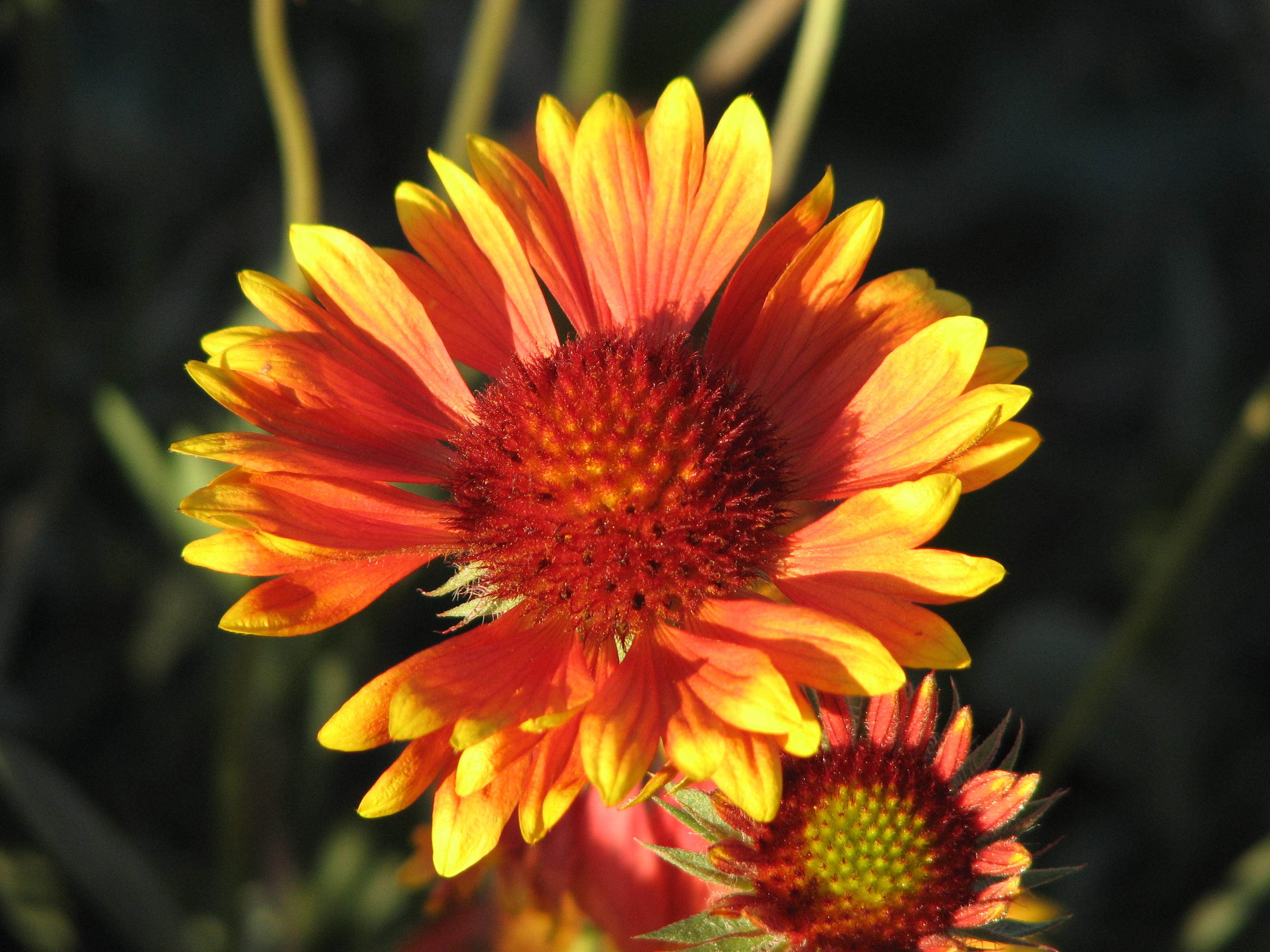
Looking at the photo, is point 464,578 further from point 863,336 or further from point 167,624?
point 167,624

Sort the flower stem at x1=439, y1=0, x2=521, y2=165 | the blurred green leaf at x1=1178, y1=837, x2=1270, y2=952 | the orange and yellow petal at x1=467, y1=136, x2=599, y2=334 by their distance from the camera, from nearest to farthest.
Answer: the orange and yellow petal at x1=467, y1=136, x2=599, y2=334, the flower stem at x1=439, y1=0, x2=521, y2=165, the blurred green leaf at x1=1178, y1=837, x2=1270, y2=952

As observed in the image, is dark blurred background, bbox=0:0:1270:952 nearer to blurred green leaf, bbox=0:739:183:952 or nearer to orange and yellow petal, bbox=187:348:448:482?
blurred green leaf, bbox=0:739:183:952

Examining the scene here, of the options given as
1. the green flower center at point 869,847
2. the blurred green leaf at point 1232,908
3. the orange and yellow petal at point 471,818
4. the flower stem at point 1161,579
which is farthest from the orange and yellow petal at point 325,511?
the blurred green leaf at point 1232,908

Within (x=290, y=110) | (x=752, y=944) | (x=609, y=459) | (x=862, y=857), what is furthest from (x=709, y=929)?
(x=290, y=110)

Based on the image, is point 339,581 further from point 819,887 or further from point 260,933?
point 260,933

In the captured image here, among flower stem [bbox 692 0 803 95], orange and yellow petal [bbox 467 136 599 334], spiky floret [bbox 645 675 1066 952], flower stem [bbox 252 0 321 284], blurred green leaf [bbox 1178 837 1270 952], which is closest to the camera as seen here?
spiky floret [bbox 645 675 1066 952]

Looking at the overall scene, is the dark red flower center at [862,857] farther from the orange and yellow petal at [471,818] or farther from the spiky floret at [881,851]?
the orange and yellow petal at [471,818]

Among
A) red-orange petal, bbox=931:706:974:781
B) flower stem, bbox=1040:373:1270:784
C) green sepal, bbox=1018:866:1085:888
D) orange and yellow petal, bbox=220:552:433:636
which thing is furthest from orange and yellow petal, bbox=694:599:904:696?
flower stem, bbox=1040:373:1270:784
